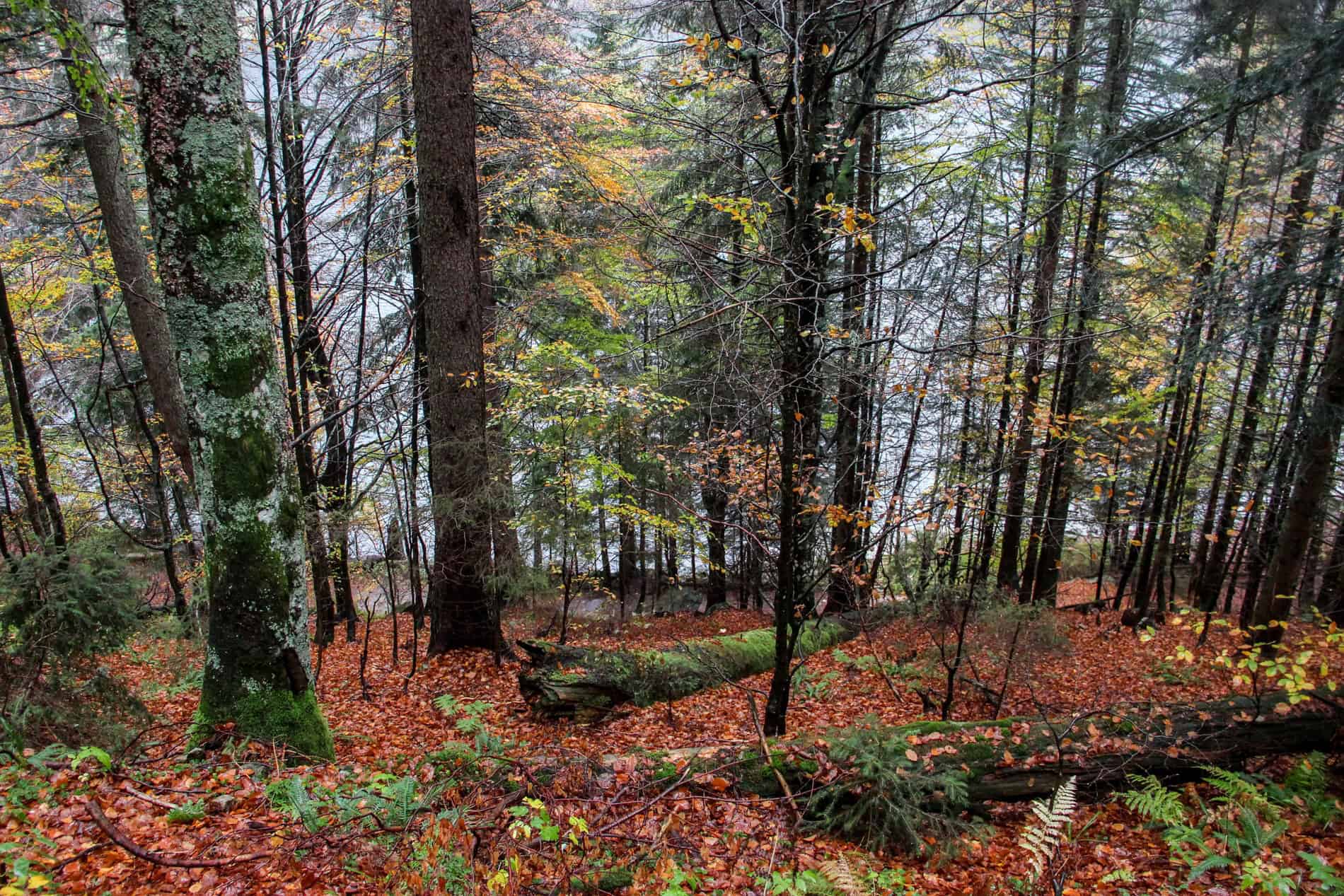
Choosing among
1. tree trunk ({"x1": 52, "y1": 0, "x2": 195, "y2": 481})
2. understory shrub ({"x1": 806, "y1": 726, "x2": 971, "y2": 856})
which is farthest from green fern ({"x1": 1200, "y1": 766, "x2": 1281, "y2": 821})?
tree trunk ({"x1": 52, "y1": 0, "x2": 195, "y2": 481})

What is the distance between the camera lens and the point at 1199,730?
5000 mm

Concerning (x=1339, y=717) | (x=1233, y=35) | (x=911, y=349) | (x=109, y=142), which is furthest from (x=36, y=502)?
(x=1233, y=35)

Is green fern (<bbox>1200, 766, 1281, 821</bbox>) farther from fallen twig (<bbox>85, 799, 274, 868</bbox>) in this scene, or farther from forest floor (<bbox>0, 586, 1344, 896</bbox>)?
fallen twig (<bbox>85, 799, 274, 868</bbox>)

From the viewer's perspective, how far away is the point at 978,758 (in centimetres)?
473

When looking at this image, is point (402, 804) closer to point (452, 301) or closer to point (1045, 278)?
point (452, 301)

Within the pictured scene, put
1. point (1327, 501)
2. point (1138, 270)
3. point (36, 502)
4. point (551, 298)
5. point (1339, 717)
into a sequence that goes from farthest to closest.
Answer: point (551, 298) < point (1138, 270) < point (1327, 501) < point (36, 502) < point (1339, 717)

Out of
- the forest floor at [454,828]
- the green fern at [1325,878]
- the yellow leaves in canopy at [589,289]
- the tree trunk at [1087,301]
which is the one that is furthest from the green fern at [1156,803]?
the yellow leaves in canopy at [589,289]

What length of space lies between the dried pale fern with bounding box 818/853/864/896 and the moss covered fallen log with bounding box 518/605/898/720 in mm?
2681

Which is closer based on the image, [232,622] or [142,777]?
[142,777]

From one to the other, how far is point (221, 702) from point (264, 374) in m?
2.26

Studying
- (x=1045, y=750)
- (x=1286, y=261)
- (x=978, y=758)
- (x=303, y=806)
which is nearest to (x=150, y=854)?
(x=303, y=806)

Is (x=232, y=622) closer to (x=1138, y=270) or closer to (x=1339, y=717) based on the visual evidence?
(x=1339, y=717)

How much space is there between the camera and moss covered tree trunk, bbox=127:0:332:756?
3881mm

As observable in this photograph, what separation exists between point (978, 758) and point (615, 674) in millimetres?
3801
